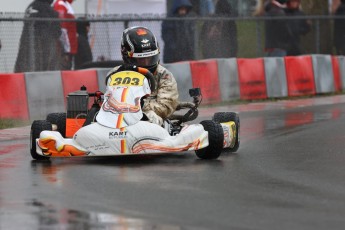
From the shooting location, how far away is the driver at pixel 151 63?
39.0ft

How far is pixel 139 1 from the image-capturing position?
2080 centimetres

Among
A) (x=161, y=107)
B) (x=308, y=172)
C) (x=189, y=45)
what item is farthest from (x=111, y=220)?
(x=189, y=45)

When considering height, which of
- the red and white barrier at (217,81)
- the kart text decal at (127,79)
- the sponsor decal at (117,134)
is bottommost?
the red and white barrier at (217,81)

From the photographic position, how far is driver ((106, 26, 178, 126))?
11.9m

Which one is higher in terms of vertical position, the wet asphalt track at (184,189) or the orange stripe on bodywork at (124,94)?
the orange stripe on bodywork at (124,94)

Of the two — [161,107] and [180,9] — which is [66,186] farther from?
[180,9]

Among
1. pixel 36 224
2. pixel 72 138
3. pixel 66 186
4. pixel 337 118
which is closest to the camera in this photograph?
pixel 36 224

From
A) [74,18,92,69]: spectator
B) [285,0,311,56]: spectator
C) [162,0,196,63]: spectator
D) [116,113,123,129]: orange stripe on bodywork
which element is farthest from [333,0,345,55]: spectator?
[116,113,123,129]: orange stripe on bodywork

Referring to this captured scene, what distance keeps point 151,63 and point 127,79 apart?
560 millimetres

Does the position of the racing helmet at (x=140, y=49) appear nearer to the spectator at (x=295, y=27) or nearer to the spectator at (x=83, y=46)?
the spectator at (x=83, y=46)

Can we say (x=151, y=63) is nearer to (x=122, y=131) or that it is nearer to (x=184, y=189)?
(x=122, y=131)

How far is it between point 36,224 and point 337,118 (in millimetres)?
9792

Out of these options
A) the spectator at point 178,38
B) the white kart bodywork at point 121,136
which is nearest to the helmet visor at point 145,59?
the white kart bodywork at point 121,136

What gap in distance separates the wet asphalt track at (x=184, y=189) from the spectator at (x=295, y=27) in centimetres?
882
